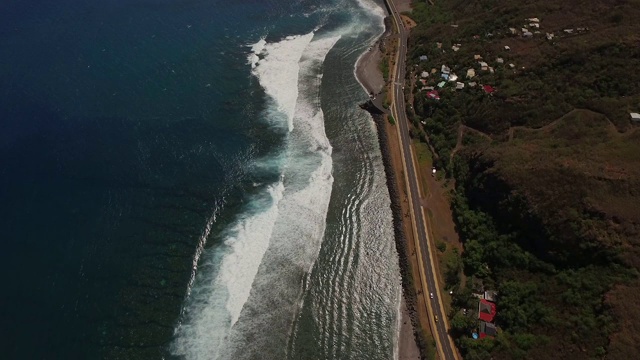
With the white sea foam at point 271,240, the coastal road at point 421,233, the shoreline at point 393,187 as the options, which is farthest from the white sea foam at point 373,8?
the white sea foam at point 271,240

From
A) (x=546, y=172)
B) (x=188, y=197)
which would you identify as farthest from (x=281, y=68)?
(x=546, y=172)

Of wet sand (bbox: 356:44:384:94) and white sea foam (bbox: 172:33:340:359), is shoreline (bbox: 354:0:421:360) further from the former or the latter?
white sea foam (bbox: 172:33:340:359)

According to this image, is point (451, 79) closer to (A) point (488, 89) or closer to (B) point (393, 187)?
(A) point (488, 89)

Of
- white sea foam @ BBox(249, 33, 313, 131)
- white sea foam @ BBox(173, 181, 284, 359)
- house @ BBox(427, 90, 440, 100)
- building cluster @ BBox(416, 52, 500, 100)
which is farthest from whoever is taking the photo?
white sea foam @ BBox(249, 33, 313, 131)

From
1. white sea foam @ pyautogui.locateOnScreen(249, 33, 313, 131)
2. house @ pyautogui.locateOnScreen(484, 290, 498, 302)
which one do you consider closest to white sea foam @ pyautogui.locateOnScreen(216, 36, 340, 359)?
white sea foam @ pyautogui.locateOnScreen(249, 33, 313, 131)

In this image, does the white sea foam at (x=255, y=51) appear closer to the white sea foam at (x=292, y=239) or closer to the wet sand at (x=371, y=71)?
the white sea foam at (x=292, y=239)

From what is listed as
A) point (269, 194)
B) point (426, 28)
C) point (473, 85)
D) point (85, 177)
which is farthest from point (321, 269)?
point (426, 28)

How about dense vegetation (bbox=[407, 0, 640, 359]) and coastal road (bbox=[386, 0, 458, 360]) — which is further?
coastal road (bbox=[386, 0, 458, 360])
